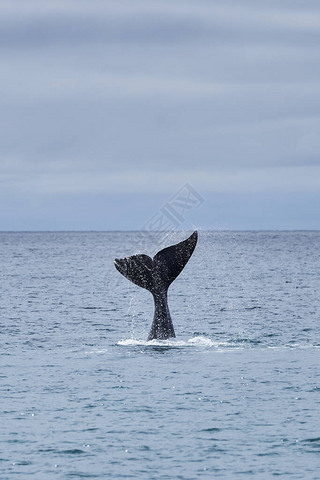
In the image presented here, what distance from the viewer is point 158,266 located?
83.8 feet

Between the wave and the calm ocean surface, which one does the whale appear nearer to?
the wave

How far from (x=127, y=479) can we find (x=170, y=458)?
1.23 meters

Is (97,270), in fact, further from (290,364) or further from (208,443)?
(208,443)

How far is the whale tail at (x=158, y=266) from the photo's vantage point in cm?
2486

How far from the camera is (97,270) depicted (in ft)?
311

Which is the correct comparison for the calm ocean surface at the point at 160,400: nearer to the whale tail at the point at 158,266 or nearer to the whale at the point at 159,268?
the whale at the point at 159,268

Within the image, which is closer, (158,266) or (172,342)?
(158,266)

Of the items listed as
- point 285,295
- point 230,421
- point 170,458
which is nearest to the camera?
point 170,458

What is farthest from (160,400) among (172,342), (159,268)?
(172,342)

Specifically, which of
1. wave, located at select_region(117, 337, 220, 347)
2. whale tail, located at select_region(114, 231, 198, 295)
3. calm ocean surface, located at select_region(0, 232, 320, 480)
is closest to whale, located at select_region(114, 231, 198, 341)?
whale tail, located at select_region(114, 231, 198, 295)

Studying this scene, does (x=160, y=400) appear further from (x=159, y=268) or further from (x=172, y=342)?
(x=172, y=342)

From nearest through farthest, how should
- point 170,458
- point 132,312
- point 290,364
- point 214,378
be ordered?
1. point 170,458
2. point 214,378
3. point 290,364
4. point 132,312

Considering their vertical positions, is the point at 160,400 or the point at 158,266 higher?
the point at 158,266

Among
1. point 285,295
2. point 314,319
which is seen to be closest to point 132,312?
point 314,319
